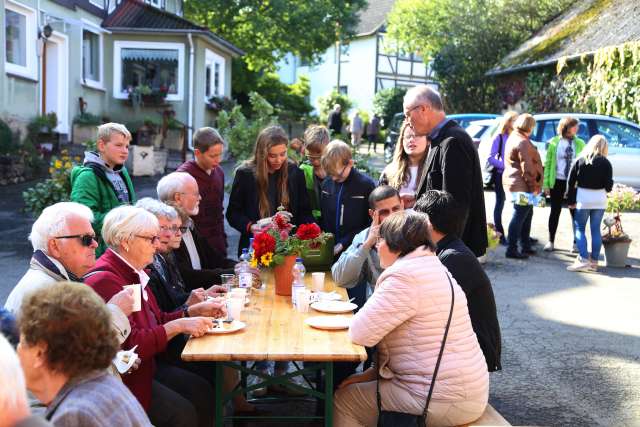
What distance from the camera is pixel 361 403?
378cm

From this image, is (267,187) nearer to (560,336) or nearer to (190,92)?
(560,336)

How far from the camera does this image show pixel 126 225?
3697 millimetres

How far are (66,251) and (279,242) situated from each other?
144 centimetres

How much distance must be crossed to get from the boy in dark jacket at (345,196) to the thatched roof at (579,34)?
567 inches

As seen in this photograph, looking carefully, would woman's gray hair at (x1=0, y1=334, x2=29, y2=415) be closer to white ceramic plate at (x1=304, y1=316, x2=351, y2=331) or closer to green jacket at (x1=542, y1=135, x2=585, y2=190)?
white ceramic plate at (x1=304, y1=316, x2=351, y2=331)

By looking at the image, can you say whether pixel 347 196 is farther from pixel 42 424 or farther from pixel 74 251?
pixel 42 424

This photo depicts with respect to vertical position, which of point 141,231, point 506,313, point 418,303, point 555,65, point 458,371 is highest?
point 555,65

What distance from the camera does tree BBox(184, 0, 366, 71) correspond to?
27.0 metres

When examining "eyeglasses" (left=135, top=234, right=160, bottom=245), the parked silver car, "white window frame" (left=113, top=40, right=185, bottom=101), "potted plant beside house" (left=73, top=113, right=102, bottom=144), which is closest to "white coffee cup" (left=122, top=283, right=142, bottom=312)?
"eyeglasses" (left=135, top=234, right=160, bottom=245)

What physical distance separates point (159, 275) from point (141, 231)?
30.5 inches

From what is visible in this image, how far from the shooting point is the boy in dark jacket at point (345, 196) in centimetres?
556

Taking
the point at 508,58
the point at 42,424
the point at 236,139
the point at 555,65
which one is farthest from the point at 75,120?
the point at 42,424

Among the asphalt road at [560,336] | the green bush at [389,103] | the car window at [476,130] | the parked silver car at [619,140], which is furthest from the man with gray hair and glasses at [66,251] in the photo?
the green bush at [389,103]

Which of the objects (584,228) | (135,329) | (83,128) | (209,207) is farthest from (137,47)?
(135,329)
